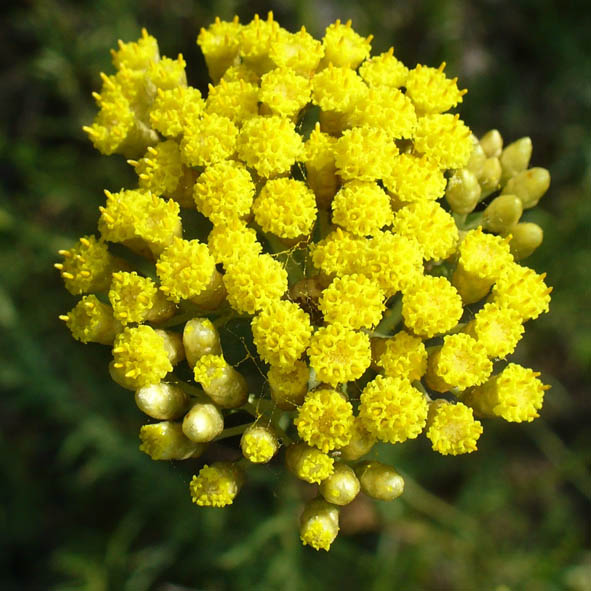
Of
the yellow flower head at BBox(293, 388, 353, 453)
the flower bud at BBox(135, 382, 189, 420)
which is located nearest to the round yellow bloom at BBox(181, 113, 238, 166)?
the flower bud at BBox(135, 382, 189, 420)

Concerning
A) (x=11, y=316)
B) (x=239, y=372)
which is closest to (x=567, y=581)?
(x=239, y=372)

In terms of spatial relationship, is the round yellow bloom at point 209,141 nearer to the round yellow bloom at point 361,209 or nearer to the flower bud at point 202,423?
the round yellow bloom at point 361,209

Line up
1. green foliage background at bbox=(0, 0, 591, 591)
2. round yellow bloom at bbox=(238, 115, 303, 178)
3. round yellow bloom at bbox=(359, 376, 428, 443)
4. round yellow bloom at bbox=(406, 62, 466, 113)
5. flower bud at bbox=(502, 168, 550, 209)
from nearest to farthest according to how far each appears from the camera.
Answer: round yellow bloom at bbox=(359, 376, 428, 443) < round yellow bloom at bbox=(238, 115, 303, 178) < round yellow bloom at bbox=(406, 62, 466, 113) < flower bud at bbox=(502, 168, 550, 209) < green foliage background at bbox=(0, 0, 591, 591)

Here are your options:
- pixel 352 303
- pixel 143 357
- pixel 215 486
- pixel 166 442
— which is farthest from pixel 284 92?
pixel 215 486

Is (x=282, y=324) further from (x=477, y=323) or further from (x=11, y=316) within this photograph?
(x=11, y=316)

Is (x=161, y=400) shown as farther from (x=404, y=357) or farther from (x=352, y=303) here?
(x=404, y=357)

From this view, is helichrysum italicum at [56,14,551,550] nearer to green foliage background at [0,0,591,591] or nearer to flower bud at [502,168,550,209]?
flower bud at [502,168,550,209]

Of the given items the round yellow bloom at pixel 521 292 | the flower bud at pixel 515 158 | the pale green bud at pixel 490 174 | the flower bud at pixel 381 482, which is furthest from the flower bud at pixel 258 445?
the flower bud at pixel 515 158
